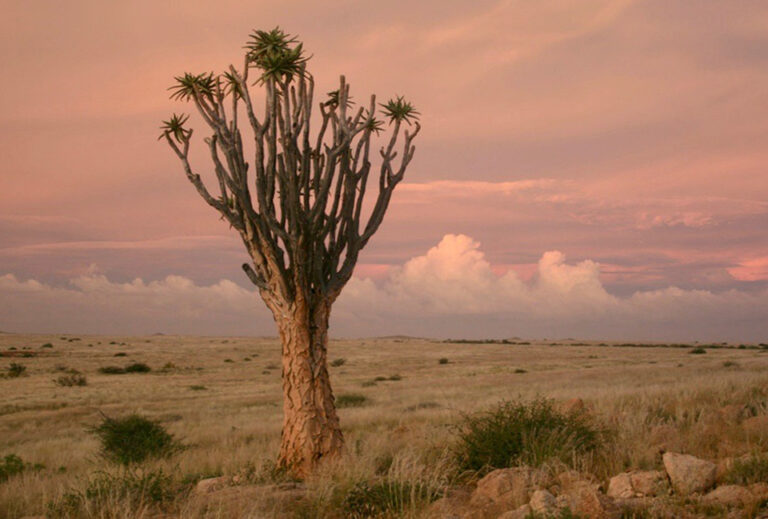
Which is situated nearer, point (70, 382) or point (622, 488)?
point (622, 488)

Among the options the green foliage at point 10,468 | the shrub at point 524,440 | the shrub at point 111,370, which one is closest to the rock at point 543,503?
the shrub at point 524,440

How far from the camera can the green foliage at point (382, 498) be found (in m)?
7.03

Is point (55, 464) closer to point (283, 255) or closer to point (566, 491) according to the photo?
point (283, 255)

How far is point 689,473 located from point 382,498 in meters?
3.52

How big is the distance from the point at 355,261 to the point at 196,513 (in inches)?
230

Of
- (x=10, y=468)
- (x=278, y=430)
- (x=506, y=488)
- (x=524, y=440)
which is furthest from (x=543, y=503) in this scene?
(x=278, y=430)

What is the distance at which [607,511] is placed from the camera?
573 cm

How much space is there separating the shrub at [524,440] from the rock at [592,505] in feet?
7.87

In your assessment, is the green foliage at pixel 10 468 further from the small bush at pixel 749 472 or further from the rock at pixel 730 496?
the small bush at pixel 749 472

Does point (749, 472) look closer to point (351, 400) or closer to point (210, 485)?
point (210, 485)

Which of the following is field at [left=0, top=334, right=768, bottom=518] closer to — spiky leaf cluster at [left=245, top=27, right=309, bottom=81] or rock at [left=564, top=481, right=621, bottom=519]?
rock at [left=564, top=481, right=621, bottom=519]

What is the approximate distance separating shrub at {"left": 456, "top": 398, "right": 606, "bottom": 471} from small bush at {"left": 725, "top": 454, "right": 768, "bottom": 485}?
206 centimetres

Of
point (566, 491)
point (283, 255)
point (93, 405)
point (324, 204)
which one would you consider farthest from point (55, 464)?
point (93, 405)

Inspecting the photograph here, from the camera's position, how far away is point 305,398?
10.5 metres
